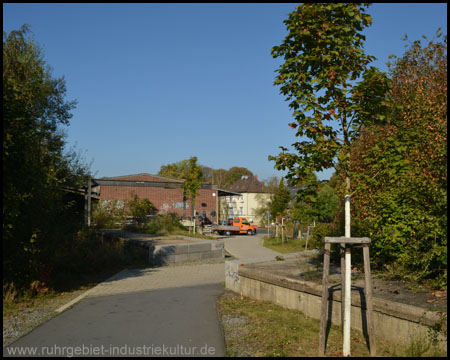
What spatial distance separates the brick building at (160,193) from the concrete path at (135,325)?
25.6 m

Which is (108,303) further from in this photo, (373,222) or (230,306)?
(373,222)

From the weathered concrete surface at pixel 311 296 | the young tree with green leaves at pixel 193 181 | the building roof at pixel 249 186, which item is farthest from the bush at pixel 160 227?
the building roof at pixel 249 186

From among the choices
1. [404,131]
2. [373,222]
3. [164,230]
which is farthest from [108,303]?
[164,230]

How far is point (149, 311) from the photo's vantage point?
24.0 ft

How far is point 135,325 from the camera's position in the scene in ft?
20.7

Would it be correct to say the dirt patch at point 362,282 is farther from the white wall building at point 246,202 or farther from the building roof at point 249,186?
the building roof at point 249,186

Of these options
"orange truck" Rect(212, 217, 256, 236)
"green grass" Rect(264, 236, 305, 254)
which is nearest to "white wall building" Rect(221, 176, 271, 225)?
"orange truck" Rect(212, 217, 256, 236)

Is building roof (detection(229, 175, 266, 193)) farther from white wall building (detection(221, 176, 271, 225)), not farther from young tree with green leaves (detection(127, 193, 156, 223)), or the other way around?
young tree with green leaves (detection(127, 193, 156, 223))

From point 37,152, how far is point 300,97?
6252mm

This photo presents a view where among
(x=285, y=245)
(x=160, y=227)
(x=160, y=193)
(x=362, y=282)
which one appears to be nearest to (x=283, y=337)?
(x=362, y=282)

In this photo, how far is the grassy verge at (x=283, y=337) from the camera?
4.98 metres

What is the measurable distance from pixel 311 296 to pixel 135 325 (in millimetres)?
3075

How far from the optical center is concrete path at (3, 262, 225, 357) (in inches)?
204

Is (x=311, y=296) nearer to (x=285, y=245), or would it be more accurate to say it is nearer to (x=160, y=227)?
(x=285, y=245)
